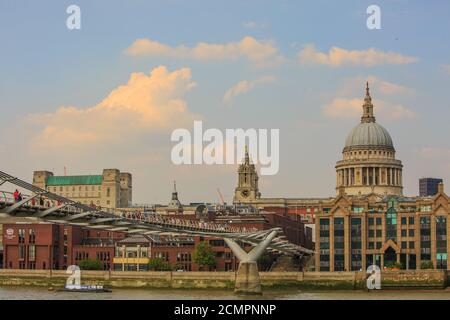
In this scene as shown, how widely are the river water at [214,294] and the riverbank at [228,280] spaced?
4.96ft

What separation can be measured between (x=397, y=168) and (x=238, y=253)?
2321 inches

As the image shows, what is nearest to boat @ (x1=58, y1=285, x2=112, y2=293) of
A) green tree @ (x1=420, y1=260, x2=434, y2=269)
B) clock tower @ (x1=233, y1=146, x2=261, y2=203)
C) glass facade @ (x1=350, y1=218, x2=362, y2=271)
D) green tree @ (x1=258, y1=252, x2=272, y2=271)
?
green tree @ (x1=258, y1=252, x2=272, y2=271)

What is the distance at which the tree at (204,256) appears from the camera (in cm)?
9306

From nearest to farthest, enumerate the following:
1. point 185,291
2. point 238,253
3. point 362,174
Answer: point 238,253 < point 185,291 < point 362,174

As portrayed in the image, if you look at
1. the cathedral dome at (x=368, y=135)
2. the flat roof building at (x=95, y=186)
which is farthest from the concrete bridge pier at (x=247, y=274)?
the flat roof building at (x=95, y=186)

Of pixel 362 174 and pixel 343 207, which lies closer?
pixel 343 207

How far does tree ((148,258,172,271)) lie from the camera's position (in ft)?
306

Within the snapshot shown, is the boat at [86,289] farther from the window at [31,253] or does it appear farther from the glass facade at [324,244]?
the glass facade at [324,244]

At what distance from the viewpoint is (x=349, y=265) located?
95438 mm

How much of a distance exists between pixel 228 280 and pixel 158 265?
454 inches

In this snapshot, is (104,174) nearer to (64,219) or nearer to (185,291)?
(185,291)

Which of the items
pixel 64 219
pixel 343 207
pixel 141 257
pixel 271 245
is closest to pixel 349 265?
pixel 343 207

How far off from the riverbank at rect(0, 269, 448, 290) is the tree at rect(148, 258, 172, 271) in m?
5.84

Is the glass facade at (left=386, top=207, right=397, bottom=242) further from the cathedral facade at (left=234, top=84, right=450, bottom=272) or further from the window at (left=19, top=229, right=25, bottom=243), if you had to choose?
the window at (left=19, top=229, right=25, bottom=243)
